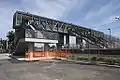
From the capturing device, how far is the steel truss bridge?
151 feet

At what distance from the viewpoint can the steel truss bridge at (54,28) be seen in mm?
45975

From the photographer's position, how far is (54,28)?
192 feet

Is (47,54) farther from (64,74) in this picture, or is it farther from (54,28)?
(54,28)

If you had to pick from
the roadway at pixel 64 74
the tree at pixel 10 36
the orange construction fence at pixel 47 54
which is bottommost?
the roadway at pixel 64 74

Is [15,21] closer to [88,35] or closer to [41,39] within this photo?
[41,39]

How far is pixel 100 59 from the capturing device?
2198 centimetres

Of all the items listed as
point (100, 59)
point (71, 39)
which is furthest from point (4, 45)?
point (100, 59)

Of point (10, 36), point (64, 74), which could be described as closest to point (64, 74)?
point (64, 74)

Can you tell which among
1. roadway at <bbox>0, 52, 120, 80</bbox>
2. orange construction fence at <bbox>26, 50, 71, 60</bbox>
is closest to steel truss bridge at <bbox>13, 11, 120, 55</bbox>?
orange construction fence at <bbox>26, 50, 71, 60</bbox>

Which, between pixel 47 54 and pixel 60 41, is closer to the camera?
pixel 47 54

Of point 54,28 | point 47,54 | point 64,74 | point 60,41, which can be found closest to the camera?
point 64,74

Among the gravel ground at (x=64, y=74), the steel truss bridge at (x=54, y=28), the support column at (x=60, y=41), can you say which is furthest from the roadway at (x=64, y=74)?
the support column at (x=60, y=41)

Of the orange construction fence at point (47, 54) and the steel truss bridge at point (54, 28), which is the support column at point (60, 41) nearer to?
the steel truss bridge at point (54, 28)

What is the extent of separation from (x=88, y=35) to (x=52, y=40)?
1415 inches
